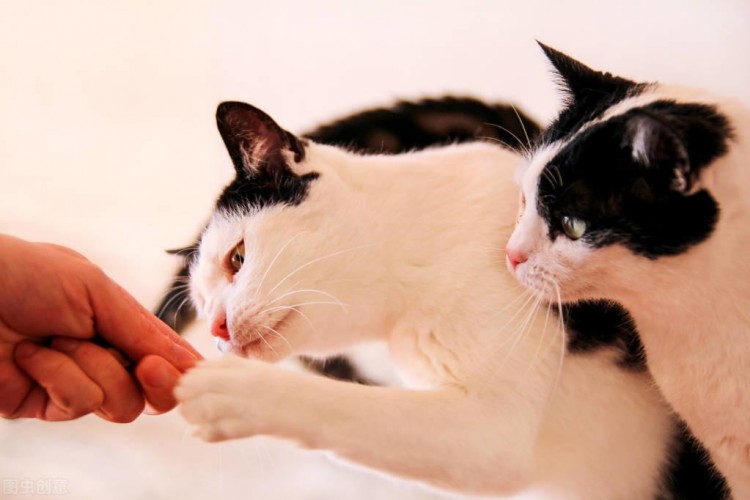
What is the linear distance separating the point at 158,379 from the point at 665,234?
2.30ft

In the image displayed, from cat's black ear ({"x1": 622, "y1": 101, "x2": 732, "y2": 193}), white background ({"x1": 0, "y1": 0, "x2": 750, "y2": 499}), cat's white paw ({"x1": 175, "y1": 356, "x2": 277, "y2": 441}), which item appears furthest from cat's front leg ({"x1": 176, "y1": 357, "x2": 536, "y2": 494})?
white background ({"x1": 0, "y1": 0, "x2": 750, "y2": 499})

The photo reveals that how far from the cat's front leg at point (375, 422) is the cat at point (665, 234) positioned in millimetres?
209

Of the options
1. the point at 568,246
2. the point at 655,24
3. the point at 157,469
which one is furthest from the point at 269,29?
the point at 157,469

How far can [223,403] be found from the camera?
74 cm

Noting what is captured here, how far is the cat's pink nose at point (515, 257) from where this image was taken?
916 millimetres

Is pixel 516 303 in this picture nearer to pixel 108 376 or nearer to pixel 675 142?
pixel 675 142

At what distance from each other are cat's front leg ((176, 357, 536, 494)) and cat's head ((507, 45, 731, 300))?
0.21 meters

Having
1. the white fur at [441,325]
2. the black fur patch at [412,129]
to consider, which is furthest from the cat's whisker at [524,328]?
the black fur patch at [412,129]

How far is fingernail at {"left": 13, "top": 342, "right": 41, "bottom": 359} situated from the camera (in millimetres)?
927

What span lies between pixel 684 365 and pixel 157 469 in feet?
3.83

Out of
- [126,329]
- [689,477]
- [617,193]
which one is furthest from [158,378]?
[689,477]

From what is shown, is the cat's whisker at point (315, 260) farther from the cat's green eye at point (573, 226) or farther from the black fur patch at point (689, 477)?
the black fur patch at point (689, 477)

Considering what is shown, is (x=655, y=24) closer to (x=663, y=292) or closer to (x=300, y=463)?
(x=663, y=292)

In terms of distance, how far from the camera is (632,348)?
106 cm
